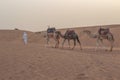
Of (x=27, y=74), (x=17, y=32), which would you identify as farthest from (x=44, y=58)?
(x=17, y=32)

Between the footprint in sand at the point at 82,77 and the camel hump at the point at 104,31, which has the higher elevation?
the camel hump at the point at 104,31

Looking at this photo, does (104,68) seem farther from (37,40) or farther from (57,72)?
Answer: (37,40)

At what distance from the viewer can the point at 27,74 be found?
13891 mm

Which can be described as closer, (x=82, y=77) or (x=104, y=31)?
(x=82, y=77)

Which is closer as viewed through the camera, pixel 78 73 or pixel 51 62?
pixel 78 73

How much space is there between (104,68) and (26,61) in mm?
3590

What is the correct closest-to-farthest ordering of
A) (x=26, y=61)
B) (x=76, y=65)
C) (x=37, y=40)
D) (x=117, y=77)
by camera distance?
(x=117, y=77) < (x=76, y=65) < (x=26, y=61) < (x=37, y=40)

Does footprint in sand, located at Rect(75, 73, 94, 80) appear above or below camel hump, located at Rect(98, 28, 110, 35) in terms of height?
below

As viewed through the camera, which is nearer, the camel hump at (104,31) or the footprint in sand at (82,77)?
the footprint in sand at (82,77)

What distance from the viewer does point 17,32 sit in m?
73.8

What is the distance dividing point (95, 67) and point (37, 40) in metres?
44.4

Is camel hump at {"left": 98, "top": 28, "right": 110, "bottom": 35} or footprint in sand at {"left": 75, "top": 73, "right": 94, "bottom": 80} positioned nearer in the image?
footprint in sand at {"left": 75, "top": 73, "right": 94, "bottom": 80}

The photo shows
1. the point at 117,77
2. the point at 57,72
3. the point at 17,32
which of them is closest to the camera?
the point at 117,77

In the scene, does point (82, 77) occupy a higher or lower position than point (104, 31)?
lower
